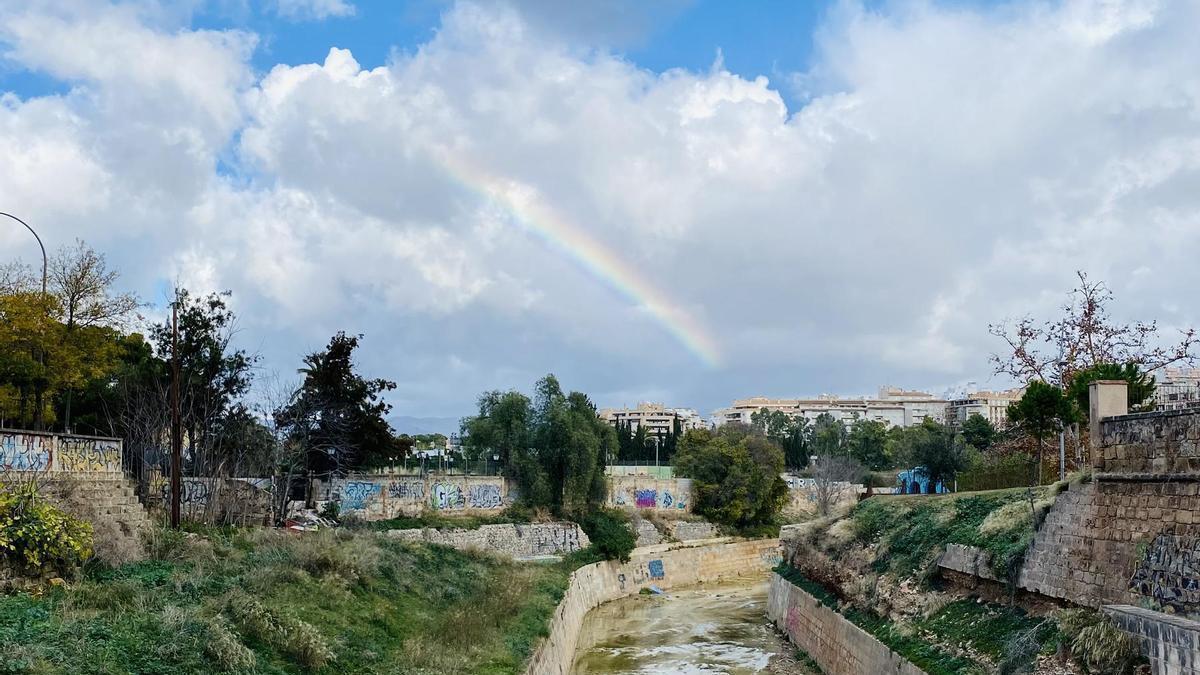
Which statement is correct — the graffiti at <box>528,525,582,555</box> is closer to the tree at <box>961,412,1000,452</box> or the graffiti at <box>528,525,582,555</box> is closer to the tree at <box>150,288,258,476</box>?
the tree at <box>150,288,258,476</box>

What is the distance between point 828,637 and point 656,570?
71.3ft

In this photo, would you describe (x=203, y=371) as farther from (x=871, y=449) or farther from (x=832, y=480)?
(x=871, y=449)

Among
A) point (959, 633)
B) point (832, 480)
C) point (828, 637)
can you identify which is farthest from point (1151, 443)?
point (832, 480)

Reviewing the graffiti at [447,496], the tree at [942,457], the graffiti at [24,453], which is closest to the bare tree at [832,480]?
the tree at [942,457]

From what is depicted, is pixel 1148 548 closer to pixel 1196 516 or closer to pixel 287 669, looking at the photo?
pixel 1196 516

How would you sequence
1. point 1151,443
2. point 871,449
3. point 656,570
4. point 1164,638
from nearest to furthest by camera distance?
point 1164,638, point 1151,443, point 656,570, point 871,449

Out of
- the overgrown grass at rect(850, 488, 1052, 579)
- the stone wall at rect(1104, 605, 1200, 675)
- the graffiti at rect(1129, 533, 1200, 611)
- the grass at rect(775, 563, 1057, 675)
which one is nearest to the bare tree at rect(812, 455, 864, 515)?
the overgrown grass at rect(850, 488, 1052, 579)

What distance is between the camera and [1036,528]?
53.9 ft

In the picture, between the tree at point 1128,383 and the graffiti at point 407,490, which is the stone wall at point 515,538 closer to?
the graffiti at point 407,490

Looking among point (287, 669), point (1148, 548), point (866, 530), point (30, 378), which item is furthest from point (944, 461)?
point (30, 378)

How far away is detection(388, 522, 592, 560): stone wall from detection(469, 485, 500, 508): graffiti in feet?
7.69

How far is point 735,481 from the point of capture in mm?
56344

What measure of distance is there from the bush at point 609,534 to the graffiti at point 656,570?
138 centimetres

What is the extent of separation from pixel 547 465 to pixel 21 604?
34.9 metres
